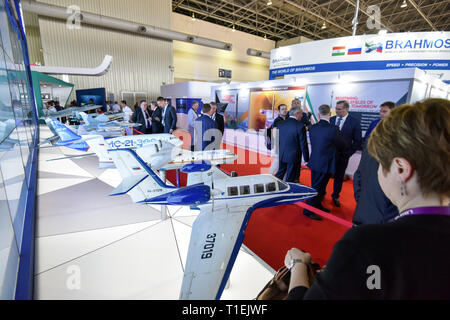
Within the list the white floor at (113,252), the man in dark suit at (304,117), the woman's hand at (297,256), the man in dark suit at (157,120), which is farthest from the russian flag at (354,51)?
the woman's hand at (297,256)

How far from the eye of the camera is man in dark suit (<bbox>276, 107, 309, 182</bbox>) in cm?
435

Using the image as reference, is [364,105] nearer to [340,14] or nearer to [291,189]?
[291,189]

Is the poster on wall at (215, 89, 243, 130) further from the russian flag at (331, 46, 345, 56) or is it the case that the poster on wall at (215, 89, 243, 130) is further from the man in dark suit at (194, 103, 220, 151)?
the russian flag at (331, 46, 345, 56)

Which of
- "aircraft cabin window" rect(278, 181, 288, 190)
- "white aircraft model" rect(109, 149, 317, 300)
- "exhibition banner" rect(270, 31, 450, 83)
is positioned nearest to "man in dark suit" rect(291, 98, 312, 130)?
"aircraft cabin window" rect(278, 181, 288, 190)

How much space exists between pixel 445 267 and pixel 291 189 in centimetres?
238

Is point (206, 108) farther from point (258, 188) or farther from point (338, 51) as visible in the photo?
point (338, 51)

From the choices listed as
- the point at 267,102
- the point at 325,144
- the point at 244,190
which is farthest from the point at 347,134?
the point at 267,102

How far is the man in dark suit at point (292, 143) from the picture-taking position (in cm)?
435

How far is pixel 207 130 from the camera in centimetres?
593

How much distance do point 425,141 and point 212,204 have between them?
2.18 m

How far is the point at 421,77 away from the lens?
19.6ft

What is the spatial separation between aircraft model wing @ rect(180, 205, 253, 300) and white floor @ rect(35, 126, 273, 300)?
777 mm

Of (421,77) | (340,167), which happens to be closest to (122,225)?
(340,167)
